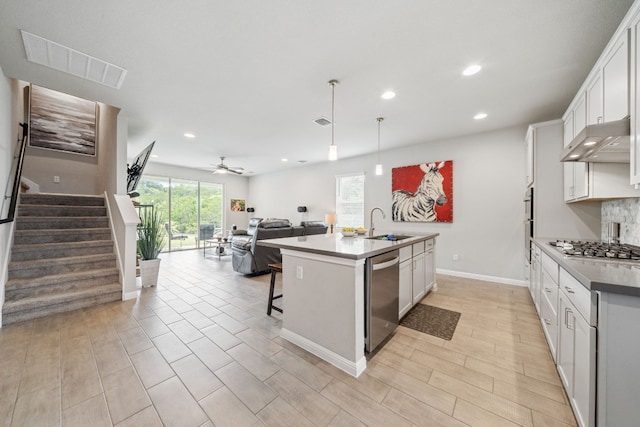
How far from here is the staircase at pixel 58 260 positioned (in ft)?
9.22

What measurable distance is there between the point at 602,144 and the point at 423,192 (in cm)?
313

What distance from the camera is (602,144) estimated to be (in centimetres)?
178

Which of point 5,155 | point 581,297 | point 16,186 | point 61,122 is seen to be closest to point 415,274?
point 581,297

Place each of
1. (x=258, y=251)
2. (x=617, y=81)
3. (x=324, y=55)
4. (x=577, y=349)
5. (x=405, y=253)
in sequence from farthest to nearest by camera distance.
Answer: (x=258, y=251) → (x=405, y=253) → (x=324, y=55) → (x=617, y=81) → (x=577, y=349)

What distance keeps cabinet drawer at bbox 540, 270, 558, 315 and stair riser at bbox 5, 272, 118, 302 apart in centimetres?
513

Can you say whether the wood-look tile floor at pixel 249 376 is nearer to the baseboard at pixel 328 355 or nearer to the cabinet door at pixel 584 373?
the baseboard at pixel 328 355

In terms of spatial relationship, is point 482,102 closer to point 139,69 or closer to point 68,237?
point 139,69

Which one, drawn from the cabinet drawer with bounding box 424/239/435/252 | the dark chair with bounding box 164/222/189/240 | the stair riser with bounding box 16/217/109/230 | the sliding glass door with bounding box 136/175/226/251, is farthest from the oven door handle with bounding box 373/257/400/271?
the dark chair with bounding box 164/222/189/240

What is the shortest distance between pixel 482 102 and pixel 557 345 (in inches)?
112

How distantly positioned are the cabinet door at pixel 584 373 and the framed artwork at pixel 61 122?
24.1 feet

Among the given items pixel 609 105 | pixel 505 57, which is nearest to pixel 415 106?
pixel 505 57

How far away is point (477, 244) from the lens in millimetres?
4359

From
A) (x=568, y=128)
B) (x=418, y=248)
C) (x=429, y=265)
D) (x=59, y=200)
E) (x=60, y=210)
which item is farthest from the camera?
(x=59, y=200)

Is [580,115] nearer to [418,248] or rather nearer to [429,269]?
[418,248]
